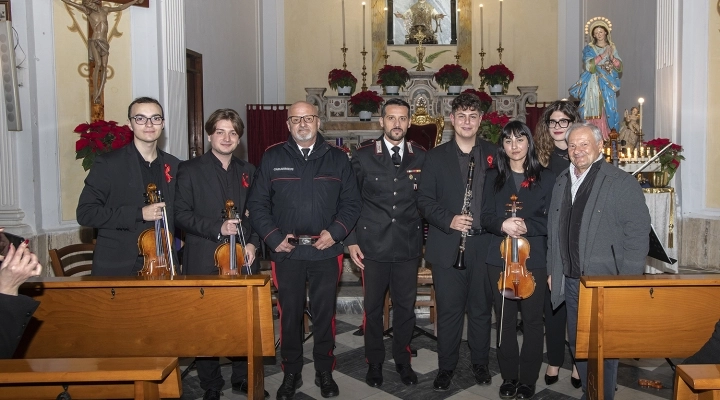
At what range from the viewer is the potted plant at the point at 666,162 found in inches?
227

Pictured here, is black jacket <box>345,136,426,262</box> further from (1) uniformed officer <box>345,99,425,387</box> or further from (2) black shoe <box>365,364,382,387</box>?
(2) black shoe <box>365,364,382,387</box>

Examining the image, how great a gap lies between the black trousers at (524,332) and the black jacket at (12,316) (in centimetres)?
223

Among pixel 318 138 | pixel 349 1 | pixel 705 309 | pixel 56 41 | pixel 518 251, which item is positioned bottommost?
pixel 705 309

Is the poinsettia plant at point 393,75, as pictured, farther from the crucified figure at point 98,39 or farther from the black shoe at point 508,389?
the black shoe at point 508,389

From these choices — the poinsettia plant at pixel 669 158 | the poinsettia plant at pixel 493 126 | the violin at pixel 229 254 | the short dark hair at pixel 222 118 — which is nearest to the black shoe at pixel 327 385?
the violin at pixel 229 254

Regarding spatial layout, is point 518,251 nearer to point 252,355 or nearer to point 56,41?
point 252,355

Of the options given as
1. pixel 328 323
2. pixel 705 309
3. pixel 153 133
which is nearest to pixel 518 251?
pixel 705 309

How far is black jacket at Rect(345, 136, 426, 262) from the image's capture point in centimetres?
358

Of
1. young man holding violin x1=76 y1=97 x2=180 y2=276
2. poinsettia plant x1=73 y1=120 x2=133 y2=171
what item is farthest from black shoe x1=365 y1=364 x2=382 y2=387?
poinsettia plant x1=73 y1=120 x2=133 y2=171

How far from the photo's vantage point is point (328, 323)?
350 centimetres

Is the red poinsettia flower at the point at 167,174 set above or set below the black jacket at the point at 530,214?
above

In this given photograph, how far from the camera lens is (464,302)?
354 centimetres

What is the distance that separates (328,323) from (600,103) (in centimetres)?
436

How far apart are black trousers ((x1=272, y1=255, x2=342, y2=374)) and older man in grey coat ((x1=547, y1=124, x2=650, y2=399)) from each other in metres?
1.26
